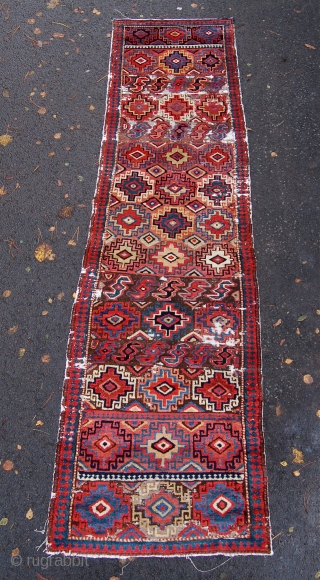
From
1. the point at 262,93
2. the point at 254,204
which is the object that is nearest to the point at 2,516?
the point at 254,204

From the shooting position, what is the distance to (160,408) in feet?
10.2

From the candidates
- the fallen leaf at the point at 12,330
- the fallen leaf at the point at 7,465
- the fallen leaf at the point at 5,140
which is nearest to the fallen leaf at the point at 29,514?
the fallen leaf at the point at 7,465

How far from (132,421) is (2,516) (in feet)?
2.87

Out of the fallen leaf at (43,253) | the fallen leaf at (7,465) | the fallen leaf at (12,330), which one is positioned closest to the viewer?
the fallen leaf at (7,465)

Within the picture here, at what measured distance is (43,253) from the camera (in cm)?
357

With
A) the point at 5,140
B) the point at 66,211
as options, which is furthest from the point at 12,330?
the point at 5,140

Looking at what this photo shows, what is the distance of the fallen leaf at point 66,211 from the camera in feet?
12.2

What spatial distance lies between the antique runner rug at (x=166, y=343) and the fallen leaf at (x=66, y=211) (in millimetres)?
184

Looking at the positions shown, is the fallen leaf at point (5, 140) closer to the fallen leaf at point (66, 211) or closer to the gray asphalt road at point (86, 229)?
the gray asphalt road at point (86, 229)

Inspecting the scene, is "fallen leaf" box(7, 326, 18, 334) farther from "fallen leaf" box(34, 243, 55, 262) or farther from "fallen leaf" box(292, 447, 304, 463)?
"fallen leaf" box(292, 447, 304, 463)

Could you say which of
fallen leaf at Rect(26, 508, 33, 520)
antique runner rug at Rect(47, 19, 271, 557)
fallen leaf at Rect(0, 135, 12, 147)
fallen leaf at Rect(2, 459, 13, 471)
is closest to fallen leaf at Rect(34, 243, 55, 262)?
antique runner rug at Rect(47, 19, 271, 557)

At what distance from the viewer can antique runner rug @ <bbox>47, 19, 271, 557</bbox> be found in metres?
2.87

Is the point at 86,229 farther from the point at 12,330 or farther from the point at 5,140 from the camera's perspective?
the point at 5,140

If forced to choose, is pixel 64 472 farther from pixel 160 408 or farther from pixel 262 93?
pixel 262 93
